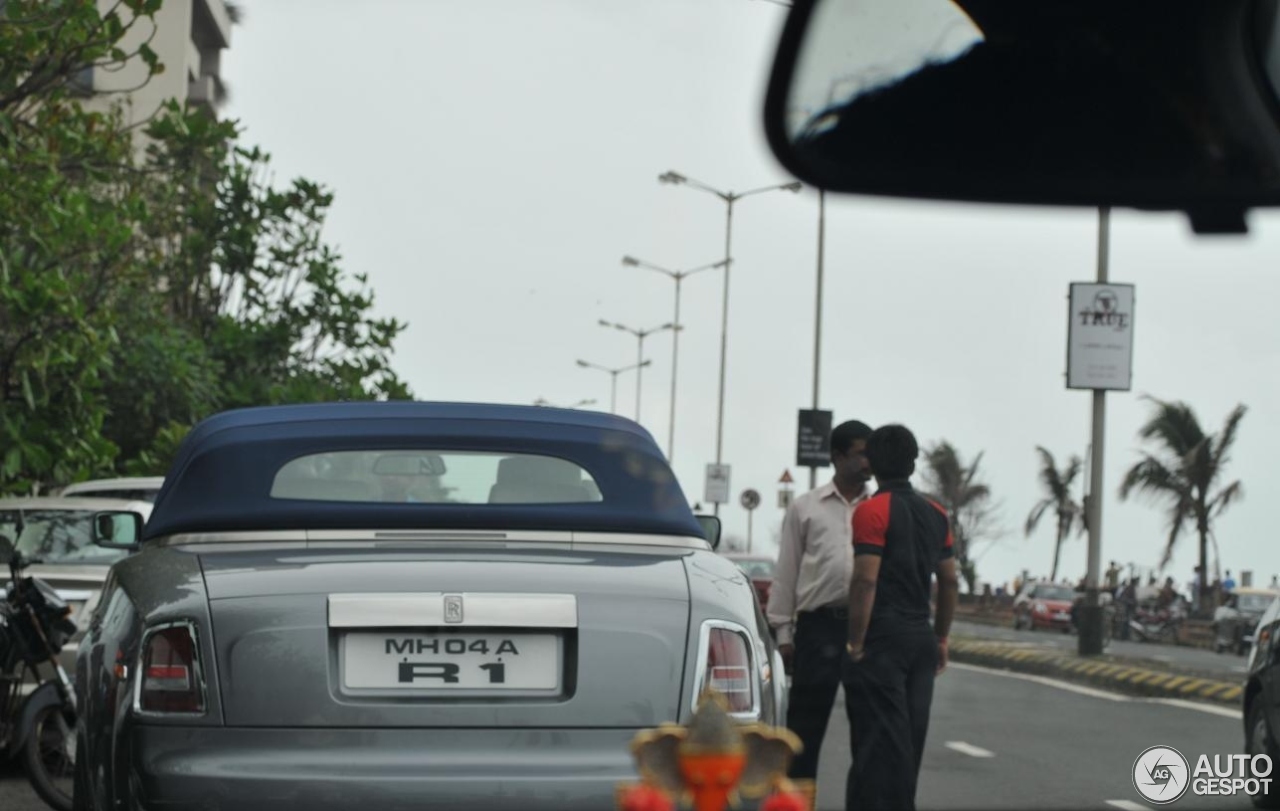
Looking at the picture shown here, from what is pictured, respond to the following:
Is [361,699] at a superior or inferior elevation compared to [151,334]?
inferior

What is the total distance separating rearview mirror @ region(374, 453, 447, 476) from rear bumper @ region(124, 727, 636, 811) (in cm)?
135

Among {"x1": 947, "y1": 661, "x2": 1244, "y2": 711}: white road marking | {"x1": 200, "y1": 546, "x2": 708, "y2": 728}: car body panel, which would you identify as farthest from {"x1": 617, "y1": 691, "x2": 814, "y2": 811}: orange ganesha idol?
{"x1": 947, "y1": 661, "x2": 1244, "y2": 711}: white road marking

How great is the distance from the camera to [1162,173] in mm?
2982

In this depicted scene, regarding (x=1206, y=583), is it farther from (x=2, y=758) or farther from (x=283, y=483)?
(x=283, y=483)

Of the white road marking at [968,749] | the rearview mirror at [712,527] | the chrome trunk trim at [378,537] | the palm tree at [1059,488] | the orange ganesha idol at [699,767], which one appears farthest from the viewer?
the palm tree at [1059,488]

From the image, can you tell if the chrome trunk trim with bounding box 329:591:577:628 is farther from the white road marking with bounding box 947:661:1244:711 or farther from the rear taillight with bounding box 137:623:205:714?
the white road marking with bounding box 947:661:1244:711

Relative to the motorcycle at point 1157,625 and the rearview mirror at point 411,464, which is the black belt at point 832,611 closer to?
the rearview mirror at point 411,464

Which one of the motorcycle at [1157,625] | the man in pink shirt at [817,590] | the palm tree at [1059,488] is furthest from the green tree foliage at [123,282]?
the palm tree at [1059,488]

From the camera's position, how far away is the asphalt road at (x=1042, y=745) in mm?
10914

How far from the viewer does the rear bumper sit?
5.16 metres

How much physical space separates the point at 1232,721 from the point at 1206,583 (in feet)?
152

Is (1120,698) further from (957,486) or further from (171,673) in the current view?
(957,486)

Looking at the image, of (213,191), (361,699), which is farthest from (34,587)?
(213,191)

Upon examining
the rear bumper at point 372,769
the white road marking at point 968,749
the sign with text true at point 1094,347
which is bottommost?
the white road marking at point 968,749
